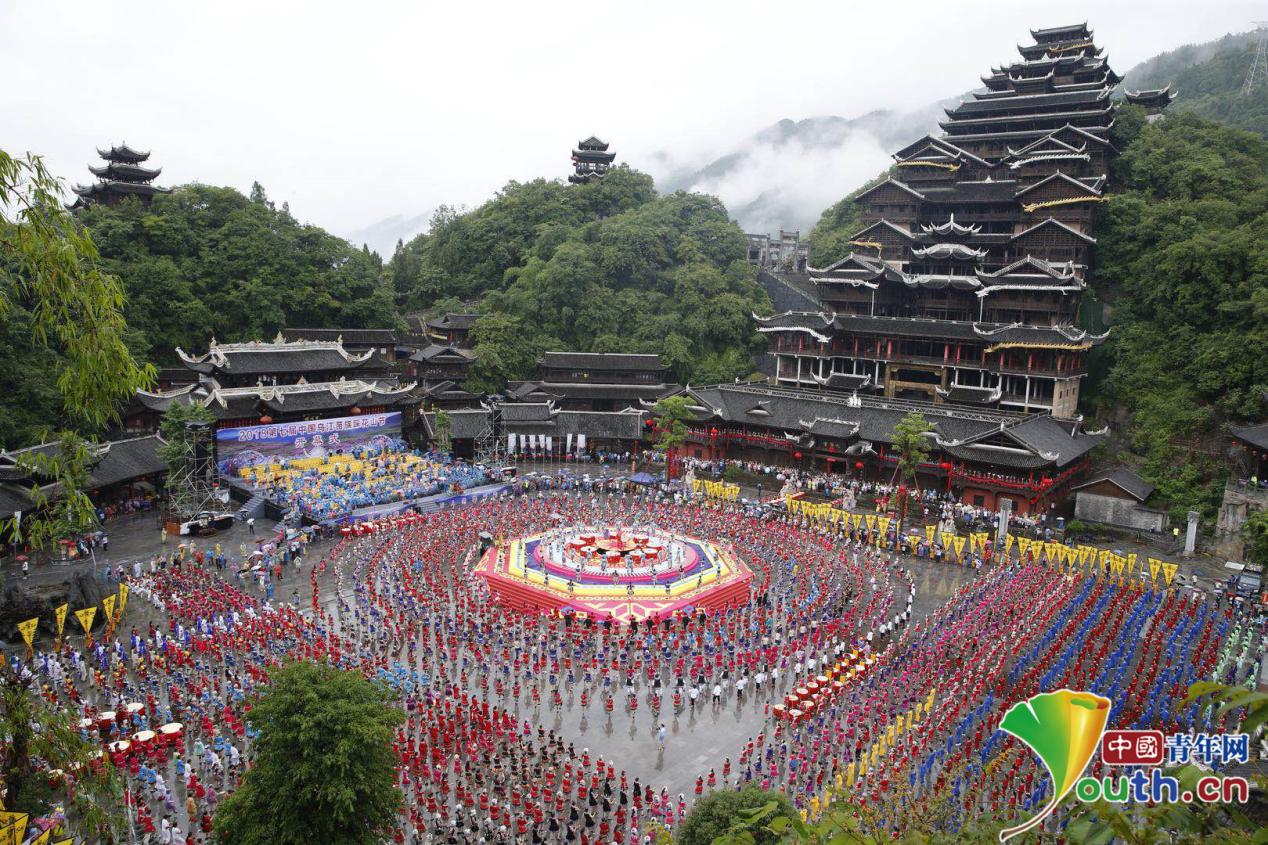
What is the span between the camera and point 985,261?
56.2 metres

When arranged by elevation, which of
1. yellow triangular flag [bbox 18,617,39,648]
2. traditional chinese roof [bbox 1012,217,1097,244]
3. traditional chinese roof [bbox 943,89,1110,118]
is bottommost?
yellow triangular flag [bbox 18,617,39,648]

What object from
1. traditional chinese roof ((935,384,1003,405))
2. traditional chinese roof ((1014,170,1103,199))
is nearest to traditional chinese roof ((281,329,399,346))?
traditional chinese roof ((935,384,1003,405))

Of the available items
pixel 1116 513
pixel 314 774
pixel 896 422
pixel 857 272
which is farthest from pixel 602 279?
pixel 314 774

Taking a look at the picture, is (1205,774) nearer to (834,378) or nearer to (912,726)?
(912,726)

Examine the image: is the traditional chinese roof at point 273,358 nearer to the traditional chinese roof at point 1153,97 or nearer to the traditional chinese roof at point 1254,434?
the traditional chinese roof at point 1254,434

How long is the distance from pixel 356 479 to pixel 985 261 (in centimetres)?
4205

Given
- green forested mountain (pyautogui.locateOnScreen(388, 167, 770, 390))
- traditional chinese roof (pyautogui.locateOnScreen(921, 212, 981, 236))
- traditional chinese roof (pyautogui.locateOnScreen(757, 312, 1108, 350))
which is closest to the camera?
traditional chinese roof (pyautogui.locateOnScreen(757, 312, 1108, 350))

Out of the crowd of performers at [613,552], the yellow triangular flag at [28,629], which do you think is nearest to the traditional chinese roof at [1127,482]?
the crowd of performers at [613,552]

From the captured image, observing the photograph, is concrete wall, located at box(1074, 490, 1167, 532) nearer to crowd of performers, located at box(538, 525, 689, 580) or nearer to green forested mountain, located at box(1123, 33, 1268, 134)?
crowd of performers, located at box(538, 525, 689, 580)

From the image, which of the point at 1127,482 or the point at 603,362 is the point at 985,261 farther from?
the point at 603,362

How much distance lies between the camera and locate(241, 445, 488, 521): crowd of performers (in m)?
39.8

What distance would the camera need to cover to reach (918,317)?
55.8 meters

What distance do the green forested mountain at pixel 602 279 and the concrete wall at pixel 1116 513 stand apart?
25820 mm

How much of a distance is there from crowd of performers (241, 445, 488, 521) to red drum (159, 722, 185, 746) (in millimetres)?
18688
